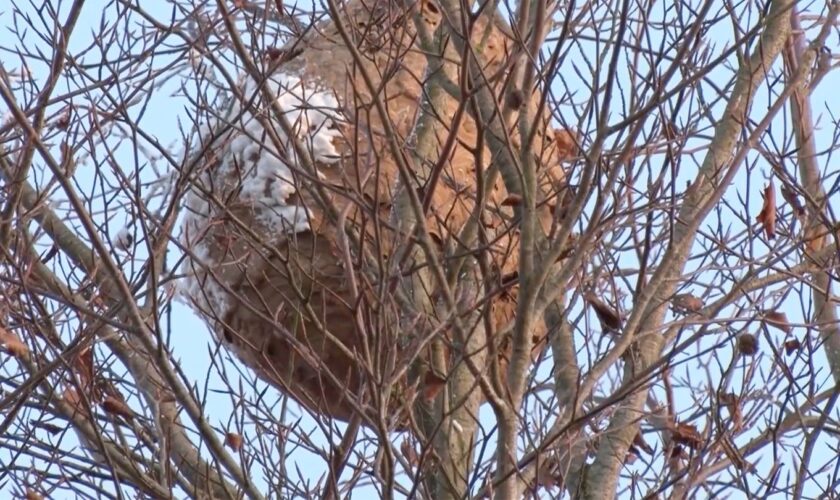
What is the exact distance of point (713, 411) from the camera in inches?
134

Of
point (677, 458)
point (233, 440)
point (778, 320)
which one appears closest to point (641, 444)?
point (677, 458)

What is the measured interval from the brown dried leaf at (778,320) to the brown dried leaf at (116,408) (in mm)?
1682

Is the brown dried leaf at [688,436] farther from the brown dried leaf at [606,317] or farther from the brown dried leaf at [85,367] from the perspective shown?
the brown dried leaf at [85,367]

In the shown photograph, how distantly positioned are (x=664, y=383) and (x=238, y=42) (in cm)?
175

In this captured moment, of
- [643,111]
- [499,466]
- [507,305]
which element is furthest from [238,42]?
[507,305]

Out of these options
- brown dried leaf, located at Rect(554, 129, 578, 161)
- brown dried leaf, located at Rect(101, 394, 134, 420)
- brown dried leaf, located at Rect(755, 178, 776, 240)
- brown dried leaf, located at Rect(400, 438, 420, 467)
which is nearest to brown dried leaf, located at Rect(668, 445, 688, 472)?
brown dried leaf, located at Rect(755, 178, 776, 240)

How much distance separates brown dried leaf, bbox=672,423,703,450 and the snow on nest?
3.65 ft

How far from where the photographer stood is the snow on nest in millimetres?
3439

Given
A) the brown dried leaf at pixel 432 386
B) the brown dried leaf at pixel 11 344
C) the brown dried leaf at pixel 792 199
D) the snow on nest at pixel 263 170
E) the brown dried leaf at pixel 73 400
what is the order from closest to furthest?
the brown dried leaf at pixel 11 344
the brown dried leaf at pixel 432 386
the brown dried leaf at pixel 73 400
the snow on nest at pixel 263 170
the brown dried leaf at pixel 792 199

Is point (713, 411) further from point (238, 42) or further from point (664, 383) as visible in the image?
point (238, 42)

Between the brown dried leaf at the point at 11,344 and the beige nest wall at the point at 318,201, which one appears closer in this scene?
the brown dried leaf at the point at 11,344

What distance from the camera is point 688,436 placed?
3.45 m

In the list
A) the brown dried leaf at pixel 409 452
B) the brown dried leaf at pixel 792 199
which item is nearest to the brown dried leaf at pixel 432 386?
the brown dried leaf at pixel 409 452

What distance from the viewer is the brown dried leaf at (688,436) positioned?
3439 mm
